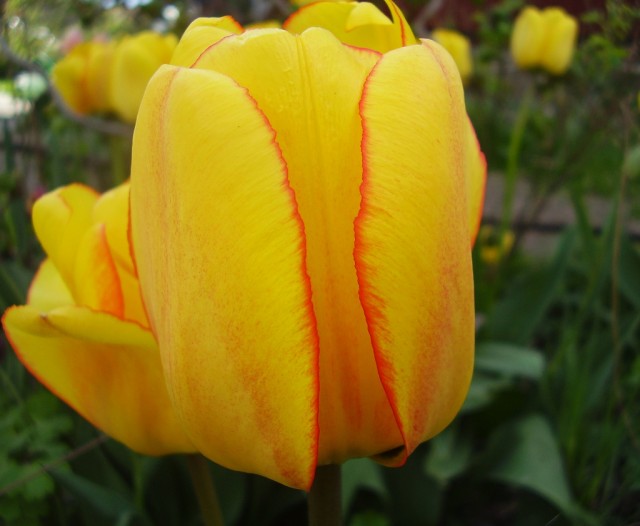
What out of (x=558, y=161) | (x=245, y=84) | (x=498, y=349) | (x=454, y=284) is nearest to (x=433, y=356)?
(x=454, y=284)

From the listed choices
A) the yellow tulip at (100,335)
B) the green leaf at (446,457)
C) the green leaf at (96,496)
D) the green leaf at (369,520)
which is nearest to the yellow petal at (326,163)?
the yellow tulip at (100,335)

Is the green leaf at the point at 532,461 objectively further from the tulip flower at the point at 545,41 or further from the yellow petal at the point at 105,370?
the tulip flower at the point at 545,41

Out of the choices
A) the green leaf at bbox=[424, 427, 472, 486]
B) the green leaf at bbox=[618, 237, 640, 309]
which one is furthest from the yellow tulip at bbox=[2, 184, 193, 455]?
the green leaf at bbox=[618, 237, 640, 309]

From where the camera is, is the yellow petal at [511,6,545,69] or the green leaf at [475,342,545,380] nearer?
the green leaf at [475,342,545,380]

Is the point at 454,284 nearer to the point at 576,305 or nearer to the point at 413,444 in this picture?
the point at 413,444

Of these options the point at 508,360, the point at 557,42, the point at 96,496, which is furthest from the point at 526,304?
the point at 96,496

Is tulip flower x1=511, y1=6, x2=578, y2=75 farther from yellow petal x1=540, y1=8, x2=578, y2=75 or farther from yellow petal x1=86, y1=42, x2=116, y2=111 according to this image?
yellow petal x1=86, y1=42, x2=116, y2=111

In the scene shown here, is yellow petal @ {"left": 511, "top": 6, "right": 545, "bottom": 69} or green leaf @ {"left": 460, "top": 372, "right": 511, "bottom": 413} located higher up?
yellow petal @ {"left": 511, "top": 6, "right": 545, "bottom": 69}
